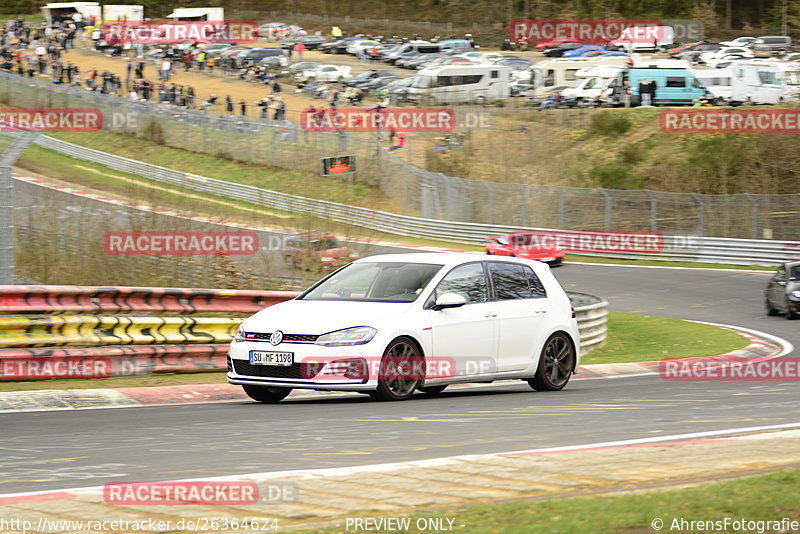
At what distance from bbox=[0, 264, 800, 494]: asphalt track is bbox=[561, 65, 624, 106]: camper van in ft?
152

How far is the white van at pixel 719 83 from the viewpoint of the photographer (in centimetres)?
5519

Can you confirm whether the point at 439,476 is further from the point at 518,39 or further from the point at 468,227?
the point at 518,39

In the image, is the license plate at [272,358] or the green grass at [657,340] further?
the green grass at [657,340]

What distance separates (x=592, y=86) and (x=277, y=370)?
5076 centimetres

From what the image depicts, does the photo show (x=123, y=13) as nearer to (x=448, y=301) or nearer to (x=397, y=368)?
(x=448, y=301)

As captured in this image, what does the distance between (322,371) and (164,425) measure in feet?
Result: 5.89

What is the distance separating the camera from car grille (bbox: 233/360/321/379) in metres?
10.3

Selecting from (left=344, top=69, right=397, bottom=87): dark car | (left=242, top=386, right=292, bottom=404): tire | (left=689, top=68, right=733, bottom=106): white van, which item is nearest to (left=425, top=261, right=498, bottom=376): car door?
(left=242, top=386, right=292, bottom=404): tire

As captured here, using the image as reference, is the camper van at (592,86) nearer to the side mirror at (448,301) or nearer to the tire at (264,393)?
the side mirror at (448,301)

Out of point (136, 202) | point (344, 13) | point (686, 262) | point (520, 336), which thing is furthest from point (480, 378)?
point (344, 13)

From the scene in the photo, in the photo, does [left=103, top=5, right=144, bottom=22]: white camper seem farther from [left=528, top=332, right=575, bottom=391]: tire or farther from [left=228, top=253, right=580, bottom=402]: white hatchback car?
[left=228, top=253, right=580, bottom=402]: white hatchback car

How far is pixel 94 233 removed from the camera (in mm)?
16266

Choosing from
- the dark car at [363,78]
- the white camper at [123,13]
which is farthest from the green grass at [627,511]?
the white camper at [123,13]

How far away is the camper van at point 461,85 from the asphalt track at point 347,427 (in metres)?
46.7
